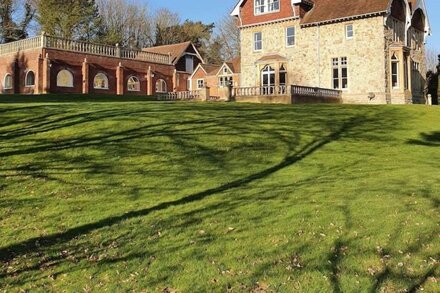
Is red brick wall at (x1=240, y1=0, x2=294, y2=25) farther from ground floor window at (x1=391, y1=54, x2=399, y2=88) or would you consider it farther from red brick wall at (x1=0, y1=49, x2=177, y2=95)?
red brick wall at (x1=0, y1=49, x2=177, y2=95)

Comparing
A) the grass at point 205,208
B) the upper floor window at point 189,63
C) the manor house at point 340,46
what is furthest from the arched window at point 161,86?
the grass at point 205,208

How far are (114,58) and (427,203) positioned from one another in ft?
130

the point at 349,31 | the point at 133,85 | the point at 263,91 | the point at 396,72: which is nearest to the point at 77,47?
the point at 133,85

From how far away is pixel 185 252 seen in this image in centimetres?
628

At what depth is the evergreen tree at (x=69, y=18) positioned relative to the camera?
55969mm

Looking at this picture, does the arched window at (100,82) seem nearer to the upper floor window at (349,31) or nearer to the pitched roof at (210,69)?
the pitched roof at (210,69)

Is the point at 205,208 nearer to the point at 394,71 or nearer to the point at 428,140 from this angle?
the point at 428,140

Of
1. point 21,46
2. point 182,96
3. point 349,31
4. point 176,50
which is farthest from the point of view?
point 176,50

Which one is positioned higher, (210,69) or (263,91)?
(210,69)

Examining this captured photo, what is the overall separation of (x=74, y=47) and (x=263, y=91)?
18292 millimetres

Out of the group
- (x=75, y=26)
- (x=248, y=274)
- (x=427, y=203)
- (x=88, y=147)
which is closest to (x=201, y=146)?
(x=88, y=147)

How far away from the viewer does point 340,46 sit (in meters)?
36.8

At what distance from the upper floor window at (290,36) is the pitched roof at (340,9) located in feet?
3.70

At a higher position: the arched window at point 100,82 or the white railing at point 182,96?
the arched window at point 100,82
